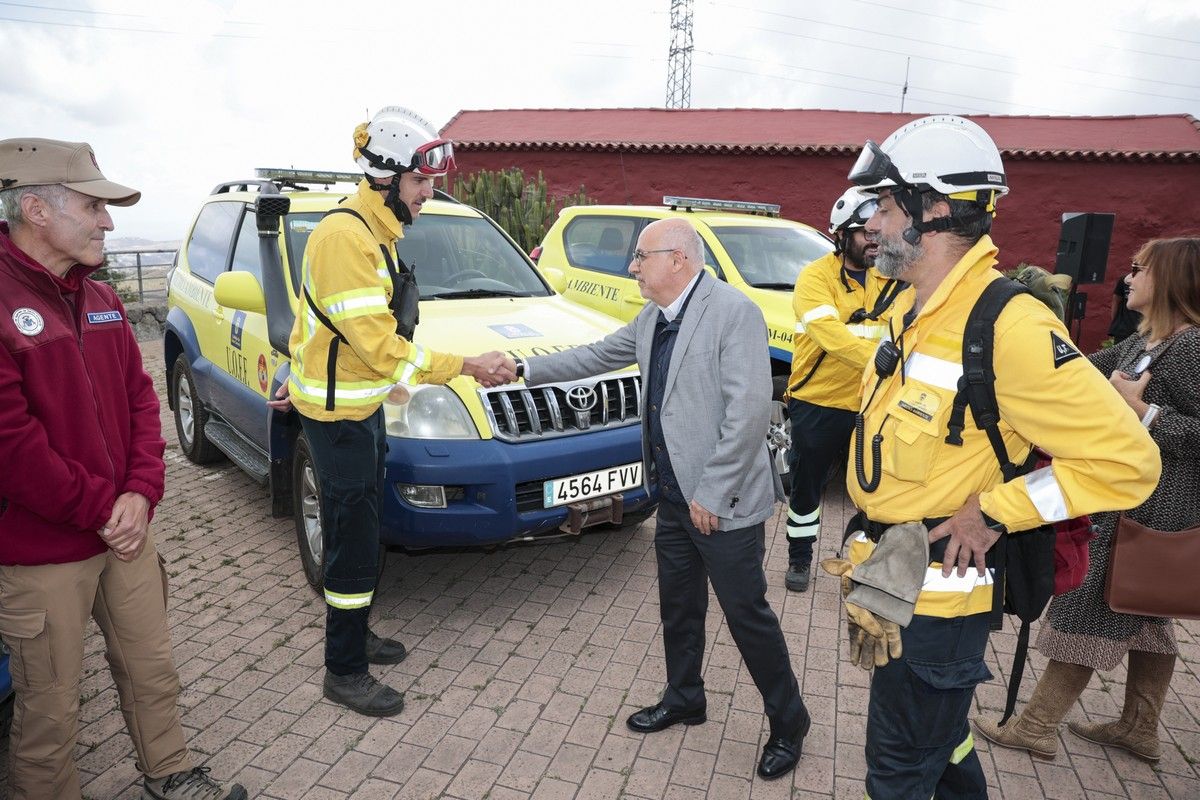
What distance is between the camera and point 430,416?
12.3 feet

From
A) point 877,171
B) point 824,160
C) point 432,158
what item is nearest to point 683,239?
point 877,171

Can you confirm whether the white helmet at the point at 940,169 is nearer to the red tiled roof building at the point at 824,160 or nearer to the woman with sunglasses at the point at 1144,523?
the woman with sunglasses at the point at 1144,523

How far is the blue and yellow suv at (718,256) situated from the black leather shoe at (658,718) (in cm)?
244

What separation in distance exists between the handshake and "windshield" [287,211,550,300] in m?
1.42

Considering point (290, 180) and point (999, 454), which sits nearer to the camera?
point (999, 454)

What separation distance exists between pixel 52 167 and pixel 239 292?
2.03 meters

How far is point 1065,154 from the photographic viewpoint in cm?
1330

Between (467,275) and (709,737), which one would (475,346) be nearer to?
(467,275)

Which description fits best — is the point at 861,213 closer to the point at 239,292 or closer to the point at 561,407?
the point at 561,407

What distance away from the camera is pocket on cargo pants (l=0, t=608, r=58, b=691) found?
2.30 metres

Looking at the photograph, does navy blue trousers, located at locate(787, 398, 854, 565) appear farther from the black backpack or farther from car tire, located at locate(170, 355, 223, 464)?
car tire, located at locate(170, 355, 223, 464)

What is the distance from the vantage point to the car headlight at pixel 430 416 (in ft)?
12.2

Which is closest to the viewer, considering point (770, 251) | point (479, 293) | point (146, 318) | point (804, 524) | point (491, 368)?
point (491, 368)

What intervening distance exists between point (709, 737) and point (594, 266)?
190 inches
